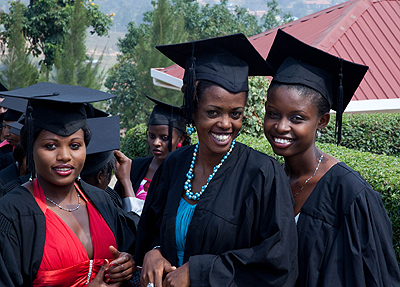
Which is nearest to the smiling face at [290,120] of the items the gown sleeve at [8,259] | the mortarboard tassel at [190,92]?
the mortarboard tassel at [190,92]

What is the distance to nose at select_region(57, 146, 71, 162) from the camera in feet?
7.38

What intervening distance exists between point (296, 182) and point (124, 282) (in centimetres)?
120

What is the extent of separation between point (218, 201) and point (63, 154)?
91 cm

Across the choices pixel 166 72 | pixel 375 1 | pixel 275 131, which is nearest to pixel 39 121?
pixel 275 131

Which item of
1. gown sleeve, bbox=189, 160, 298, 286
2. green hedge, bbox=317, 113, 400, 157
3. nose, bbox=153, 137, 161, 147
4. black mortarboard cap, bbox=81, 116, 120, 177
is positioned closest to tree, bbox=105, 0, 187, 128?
green hedge, bbox=317, 113, 400, 157

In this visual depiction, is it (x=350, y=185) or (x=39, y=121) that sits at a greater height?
(x=39, y=121)

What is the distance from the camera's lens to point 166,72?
1082 centimetres

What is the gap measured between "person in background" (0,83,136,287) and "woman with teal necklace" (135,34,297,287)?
0.87 ft

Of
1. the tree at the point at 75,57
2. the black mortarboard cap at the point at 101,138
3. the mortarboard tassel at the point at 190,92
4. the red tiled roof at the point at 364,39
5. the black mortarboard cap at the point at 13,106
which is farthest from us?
the tree at the point at 75,57

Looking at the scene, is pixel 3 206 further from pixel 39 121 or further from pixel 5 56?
pixel 5 56

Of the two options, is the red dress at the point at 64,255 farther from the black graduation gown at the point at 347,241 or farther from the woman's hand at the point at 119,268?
the black graduation gown at the point at 347,241

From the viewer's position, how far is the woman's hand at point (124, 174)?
363cm

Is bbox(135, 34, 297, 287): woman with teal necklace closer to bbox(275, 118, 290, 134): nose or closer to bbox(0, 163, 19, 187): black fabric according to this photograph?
bbox(275, 118, 290, 134): nose

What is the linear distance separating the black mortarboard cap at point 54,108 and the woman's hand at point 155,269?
0.83m
